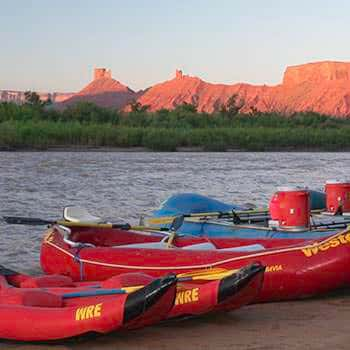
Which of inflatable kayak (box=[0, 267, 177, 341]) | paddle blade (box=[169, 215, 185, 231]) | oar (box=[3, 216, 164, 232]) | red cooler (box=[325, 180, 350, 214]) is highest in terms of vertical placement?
red cooler (box=[325, 180, 350, 214])

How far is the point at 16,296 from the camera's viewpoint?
6.52 metres

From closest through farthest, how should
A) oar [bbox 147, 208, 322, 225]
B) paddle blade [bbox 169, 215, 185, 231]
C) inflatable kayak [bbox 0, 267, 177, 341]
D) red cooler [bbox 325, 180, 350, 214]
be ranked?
1. inflatable kayak [bbox 0, 267, 177, 341]
2. paddle blade [bbox 169, 215, 185, 231]
3. red cooler [bbox 325, 180, 350, 214]
4. oar [bbox 147, 208, 322, 225]

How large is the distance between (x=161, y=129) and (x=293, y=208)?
47.9 m

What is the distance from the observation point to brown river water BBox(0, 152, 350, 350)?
251 inches

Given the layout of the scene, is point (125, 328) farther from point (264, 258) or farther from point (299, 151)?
point (299, 151)

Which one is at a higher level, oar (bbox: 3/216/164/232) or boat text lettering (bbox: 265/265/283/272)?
oar (bbox: 3/216/164/232)

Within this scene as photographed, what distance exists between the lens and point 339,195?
35.2 ft

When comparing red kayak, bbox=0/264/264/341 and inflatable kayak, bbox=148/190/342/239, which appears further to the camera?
inflatable kayak, bbox=148/190/342/239

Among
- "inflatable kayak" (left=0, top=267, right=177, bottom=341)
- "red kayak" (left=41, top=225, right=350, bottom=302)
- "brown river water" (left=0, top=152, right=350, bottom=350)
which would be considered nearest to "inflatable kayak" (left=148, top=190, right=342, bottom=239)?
"red kayak" (left=41, top=225, right=350, bottom=302)

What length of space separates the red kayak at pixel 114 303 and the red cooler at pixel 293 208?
9.76 ft

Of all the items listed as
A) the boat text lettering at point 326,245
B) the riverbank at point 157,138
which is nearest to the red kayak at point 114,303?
the boat text lettering at point 326,245

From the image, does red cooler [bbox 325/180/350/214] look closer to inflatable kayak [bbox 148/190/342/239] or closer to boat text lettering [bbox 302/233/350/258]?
inflatable kayak [bbox 148/190/342/239]

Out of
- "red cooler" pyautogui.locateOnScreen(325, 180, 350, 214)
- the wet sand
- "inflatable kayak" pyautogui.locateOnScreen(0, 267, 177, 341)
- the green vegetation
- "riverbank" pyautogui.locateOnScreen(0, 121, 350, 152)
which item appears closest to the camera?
"inflatable kayak" pyautogui.locateOnScreen(0, 267, 177, 341)

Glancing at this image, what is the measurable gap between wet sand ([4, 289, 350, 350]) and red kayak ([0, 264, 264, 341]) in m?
0.19
